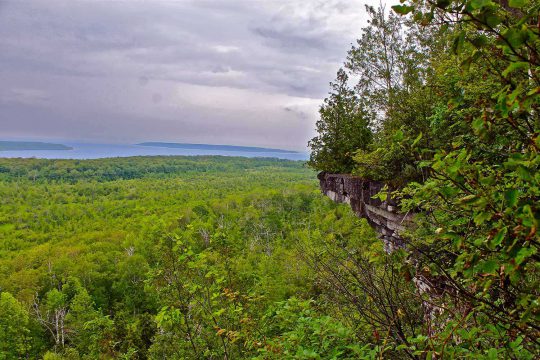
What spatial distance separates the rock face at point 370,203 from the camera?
10609mm

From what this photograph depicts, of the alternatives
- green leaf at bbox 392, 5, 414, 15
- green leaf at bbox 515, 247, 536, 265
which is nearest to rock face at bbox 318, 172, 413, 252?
green leaf at bbox 515, 247, 536, 265

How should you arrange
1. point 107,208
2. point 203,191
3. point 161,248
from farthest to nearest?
→ point 203,191
point 107,208
point 161,248

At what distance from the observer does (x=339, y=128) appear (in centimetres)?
1527

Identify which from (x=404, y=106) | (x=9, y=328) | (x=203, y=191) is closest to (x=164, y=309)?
(x=404, y=106)

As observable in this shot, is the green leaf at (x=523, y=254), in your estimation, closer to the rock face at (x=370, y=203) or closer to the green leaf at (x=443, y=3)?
the green leaf at (x=443, y=3)

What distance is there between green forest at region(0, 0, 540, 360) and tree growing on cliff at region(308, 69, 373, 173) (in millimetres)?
72

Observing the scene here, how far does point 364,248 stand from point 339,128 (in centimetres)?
975

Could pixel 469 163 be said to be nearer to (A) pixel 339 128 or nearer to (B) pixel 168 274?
(B) pixel 168 274

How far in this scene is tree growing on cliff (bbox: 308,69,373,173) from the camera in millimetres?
14797

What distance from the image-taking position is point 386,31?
15953 millimetres

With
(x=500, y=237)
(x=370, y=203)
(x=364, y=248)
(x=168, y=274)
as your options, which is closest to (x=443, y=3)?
(x=500, y=237)

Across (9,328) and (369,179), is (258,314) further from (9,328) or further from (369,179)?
(9,328)

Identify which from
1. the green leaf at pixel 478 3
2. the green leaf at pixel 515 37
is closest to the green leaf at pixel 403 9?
the green leaf at pixel 478 3

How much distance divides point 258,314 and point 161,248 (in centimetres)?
264
